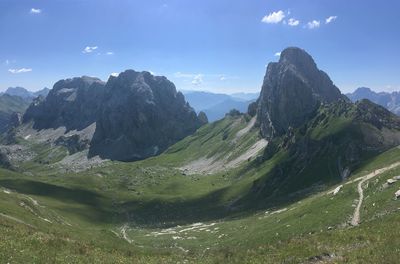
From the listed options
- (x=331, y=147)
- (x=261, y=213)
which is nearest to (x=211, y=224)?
(x=261, y=213)

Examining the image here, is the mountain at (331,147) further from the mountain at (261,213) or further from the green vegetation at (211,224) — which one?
the green vegetation at (211,224)

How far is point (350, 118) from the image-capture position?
593 feet

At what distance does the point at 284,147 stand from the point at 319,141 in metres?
28.1

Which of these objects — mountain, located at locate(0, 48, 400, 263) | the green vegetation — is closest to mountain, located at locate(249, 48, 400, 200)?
mountain, located at locate(0, 48, 400, 263)

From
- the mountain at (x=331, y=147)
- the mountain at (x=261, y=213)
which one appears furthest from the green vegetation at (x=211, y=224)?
the mountain at (x=331, y=147)

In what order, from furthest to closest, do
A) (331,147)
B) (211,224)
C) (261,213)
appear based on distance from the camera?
(331,147)
(211,224)
(261,213)

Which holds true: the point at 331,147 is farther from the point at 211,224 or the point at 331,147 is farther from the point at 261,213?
the point at 211,224

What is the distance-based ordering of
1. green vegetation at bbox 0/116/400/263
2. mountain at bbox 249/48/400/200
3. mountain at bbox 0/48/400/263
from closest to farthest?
green vegetation at bbox 0/116/400/263, mountain at bbox 0/48/400/263, mountain at bbox 249/48/400/200

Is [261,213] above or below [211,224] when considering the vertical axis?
above

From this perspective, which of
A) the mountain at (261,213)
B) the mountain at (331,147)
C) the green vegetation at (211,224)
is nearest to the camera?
the green vegetation at (211,224)

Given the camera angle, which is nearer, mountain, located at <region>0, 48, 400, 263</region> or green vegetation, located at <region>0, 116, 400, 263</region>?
green vegetation, located at <region>0, 116, 400, 263</region>

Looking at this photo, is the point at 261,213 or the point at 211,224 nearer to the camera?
the point at 261,213

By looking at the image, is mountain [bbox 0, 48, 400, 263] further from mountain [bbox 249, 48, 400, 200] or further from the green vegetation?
mountain [bbox 249, 48, 400, 200]

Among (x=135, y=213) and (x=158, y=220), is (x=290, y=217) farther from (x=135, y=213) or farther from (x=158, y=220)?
(x=135, y=213)
